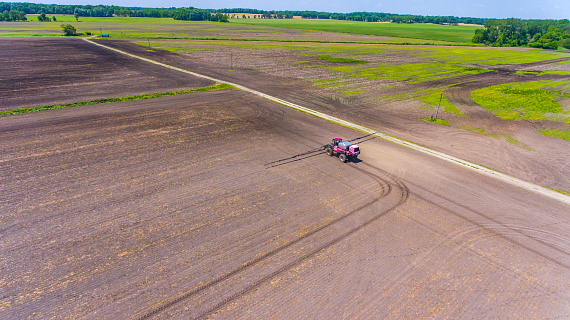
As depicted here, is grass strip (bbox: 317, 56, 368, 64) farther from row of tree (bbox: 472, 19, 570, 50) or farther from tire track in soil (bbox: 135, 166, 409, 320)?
row of tree (bbox: 472, 19, 570, 50)

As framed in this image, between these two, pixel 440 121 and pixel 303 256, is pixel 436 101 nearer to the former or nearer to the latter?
pixel 440 121

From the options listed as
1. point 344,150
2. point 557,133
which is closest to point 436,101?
point 557,133

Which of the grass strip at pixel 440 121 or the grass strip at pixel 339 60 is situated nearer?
the grass strip at pixel 440 121

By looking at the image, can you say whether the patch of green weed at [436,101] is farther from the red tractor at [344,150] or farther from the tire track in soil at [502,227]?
the tire track in soil at [502,227]

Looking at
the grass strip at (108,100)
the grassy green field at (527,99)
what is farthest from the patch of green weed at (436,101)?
the grass strip at (108,100)

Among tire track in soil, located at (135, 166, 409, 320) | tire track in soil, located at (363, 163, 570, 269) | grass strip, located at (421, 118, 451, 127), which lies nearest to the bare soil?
grass strip, located at (421, 118, 451, 127)

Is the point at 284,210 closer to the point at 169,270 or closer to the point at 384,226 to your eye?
the point at 384,226

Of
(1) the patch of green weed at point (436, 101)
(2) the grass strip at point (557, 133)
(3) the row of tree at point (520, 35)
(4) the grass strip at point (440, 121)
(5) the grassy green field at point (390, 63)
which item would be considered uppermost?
(3) the row of tree at point (520, 35)
